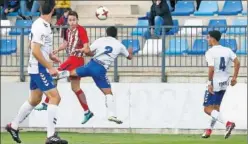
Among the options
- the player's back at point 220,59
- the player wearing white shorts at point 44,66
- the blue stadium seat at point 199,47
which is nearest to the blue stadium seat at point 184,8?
the blue stadium seat at point 199,47

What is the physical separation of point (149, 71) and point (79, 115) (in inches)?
75.7

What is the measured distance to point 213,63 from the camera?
64.0 ft

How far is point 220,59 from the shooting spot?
19.6m

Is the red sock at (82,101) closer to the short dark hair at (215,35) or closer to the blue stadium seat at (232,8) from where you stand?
the short dark hair at (215,35)

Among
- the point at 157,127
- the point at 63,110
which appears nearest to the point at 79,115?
the point at 63,110

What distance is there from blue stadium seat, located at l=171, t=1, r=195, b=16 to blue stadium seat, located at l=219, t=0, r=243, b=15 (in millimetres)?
901

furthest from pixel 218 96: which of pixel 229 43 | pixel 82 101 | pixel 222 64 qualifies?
pixel 229 43

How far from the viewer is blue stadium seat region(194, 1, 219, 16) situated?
91.4 ft

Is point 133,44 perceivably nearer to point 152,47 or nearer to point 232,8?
point 152,47

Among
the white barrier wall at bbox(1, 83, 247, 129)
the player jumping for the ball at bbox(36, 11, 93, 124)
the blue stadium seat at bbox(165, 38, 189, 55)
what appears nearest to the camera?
the player jumping for the ball at bbox(36, 11, 93, 124)

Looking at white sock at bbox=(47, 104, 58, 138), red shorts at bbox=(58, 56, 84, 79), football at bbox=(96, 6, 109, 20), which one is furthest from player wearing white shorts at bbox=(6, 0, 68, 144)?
football at bbox=(96, 6, 109, 20)

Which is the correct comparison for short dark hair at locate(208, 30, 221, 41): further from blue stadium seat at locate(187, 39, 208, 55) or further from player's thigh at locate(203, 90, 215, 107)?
blue stadium seat at locate(187, 39, 208, 55)

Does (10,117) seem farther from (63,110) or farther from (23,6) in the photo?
(23,6)

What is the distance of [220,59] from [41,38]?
4638 millimetres
